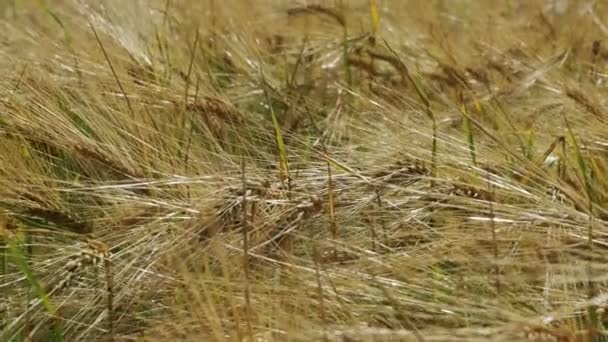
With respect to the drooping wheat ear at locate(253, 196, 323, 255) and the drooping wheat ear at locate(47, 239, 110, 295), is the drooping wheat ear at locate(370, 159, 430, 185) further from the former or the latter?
the drooping wheat ear at locate(47, 239, 110, 295)

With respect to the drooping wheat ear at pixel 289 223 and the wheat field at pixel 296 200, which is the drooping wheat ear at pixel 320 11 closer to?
the wheat field at pixel 296 200

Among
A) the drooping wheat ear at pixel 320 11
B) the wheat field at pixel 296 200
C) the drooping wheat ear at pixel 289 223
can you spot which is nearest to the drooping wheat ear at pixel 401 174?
the wheat field at pixel 296 200

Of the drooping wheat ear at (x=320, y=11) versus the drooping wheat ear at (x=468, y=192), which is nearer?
the drooping wheat ear at (x=468, y=192)

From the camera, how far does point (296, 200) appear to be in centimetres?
119

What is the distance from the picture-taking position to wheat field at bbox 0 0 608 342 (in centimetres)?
103

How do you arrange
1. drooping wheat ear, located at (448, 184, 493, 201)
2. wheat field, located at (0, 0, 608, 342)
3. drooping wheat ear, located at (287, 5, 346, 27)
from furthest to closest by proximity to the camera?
drooping wheat ear, located at (287, 5, 346, 27) → drooping wheat ear, located at (448, 184, 493, 201) → wheat field, located at (0, 0, 608, 342)

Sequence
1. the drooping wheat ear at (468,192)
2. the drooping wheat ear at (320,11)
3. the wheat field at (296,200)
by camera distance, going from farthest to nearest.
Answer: the drooping wheat ear at (320,11), the drooping wheat ear at (468,192), the wheat field at (296,200)

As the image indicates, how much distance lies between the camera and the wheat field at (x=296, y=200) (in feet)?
3.39

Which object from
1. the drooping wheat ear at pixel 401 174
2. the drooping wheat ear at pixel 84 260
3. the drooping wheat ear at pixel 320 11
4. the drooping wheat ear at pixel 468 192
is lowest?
the drooping wheat ear at pixel 84 260

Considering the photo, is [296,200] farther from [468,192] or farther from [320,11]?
[320,11]

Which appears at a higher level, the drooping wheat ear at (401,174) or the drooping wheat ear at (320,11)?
the drooping wheat ear at (320,11)

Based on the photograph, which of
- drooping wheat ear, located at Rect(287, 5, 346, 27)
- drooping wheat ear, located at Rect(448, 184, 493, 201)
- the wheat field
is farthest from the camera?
drooping wheat ear, located at Rect(287, 5, 346, 27)

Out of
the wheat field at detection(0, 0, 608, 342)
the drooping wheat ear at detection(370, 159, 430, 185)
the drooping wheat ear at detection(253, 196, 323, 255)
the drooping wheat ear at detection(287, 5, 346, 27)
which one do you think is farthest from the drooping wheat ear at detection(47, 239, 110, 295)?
the drooping wheat ear at detection(287, 5, 346, 27)

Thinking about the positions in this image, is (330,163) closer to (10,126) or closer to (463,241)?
(463,241)
